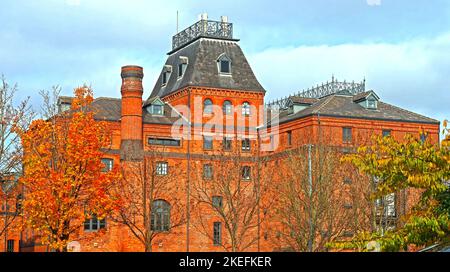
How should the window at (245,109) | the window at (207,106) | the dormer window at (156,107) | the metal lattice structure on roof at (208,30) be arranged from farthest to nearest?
the metal lattice structure on roof at (208,30) → the window at (245,109) → the window at (207,106) → the dormer window at (156,107)

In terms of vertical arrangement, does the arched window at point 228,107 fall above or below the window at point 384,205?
above

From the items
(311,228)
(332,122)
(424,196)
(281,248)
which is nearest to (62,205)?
(311,228)

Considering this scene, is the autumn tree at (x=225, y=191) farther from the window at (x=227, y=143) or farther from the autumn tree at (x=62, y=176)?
the autumn tree at (x=62, y=176)

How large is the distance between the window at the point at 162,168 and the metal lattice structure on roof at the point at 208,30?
11679mm

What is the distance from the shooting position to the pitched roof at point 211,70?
180ft

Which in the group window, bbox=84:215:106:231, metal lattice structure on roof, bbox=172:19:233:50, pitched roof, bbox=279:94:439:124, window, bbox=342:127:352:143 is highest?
metal lattice structure on roof, bbox=172:19:233:50

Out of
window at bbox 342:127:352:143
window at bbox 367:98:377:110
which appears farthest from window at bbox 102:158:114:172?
window at bbox 367:98:377:110

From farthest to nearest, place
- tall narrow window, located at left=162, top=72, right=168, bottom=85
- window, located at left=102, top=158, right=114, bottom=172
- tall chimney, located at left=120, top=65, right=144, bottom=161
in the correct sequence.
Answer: tall narrow window, located at left=162, top=72, right=168, bottom=85
tall chimney, located at left=120, top=65, right=144, bottom=161
window, located at left=102, top=158, right=114, bottom=172

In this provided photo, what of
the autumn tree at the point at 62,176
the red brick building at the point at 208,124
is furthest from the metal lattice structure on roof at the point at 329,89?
the autumn tree at the point at 62,176

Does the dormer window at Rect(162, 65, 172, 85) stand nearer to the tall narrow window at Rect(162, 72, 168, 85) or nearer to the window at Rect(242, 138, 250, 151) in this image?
the tall narrow window at Rect(162, 72, 168, 85)

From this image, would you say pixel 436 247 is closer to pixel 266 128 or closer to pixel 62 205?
pixel 62 205

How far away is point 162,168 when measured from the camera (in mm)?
51281

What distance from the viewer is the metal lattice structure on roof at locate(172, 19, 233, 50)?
5747 centimetres

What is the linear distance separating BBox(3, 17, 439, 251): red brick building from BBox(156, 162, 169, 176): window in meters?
0.08
